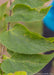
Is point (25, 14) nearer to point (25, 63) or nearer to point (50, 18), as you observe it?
point (25, 63)

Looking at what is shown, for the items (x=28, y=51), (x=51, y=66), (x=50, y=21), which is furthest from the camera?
(x=51, y=66)

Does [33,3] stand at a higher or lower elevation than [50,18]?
higher

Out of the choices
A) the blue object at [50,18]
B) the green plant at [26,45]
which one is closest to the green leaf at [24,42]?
the green plant at [26,45]

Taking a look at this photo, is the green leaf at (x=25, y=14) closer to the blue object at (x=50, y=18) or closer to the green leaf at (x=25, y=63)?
the green leaf at (x=25, y=63)

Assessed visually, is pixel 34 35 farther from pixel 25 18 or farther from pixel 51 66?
pixel 51 66

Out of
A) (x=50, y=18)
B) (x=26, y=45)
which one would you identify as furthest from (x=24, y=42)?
(x=50, y=18)

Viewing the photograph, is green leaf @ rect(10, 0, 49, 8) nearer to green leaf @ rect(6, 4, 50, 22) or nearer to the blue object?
green leaf @ rect(6, 4, 50, 22)

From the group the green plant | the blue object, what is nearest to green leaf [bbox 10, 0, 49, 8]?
the green plant

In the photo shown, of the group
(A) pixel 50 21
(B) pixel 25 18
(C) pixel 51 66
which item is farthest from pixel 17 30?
(C) pixel 51 66
